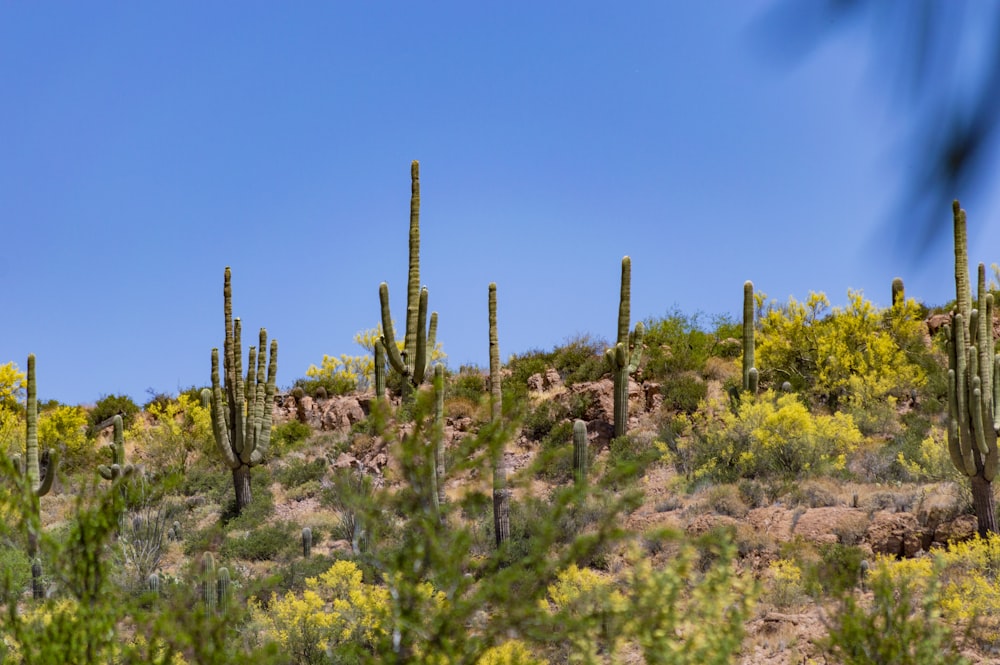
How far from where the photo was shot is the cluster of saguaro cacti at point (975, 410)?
11.7 metres

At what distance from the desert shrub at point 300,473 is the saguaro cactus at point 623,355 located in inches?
248

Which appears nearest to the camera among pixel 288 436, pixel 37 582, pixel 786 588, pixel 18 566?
pixel 786 588

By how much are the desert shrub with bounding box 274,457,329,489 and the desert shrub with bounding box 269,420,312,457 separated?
125 cm

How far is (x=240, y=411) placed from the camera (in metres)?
18.5

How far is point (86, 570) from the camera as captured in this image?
6.10 meters

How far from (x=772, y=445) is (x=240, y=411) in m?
9.87

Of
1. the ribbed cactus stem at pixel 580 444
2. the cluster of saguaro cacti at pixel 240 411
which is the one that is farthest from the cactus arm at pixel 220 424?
the ribbed cactus stem at pixel 580 444

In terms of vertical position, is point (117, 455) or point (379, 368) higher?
point (379, 368)

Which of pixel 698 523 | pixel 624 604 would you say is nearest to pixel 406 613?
pixel 624 604

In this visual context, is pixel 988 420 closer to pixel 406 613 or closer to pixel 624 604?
pixel 624 604

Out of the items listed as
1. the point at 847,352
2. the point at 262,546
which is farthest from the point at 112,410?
the point at 847,352

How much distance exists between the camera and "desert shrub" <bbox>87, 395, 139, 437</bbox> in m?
26.3

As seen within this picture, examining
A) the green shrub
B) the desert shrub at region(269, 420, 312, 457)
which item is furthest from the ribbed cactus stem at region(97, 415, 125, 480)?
the green shrub

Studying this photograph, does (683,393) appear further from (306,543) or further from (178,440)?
(178,440)
